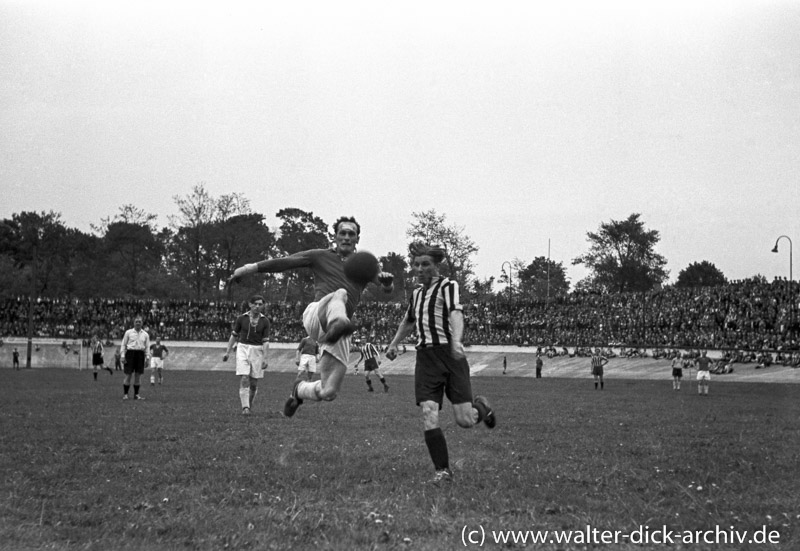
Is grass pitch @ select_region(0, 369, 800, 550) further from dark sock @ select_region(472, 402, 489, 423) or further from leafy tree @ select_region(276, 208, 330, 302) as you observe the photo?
leafy tree @ select_region(276, 208, 330, 302)

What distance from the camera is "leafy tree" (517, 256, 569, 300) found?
103500 mm

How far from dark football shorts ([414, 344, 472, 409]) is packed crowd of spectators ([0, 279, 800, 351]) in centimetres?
3533

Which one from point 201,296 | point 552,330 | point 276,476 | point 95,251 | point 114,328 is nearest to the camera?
point 276,476

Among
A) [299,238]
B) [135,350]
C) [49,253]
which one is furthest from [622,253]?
[135,350]

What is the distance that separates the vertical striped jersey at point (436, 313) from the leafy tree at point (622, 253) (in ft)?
322

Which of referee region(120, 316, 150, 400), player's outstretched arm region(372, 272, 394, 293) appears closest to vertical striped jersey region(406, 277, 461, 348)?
player's outstretched arm region(372, 272, 394, 293)

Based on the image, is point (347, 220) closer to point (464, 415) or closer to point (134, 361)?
point (464, 415)

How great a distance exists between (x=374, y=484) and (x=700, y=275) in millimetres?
110428

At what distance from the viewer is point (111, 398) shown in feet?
75.5

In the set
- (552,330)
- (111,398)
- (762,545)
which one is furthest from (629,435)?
(552,330)

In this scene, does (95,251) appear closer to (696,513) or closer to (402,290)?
(402,290)

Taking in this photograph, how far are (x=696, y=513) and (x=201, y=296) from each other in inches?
3119

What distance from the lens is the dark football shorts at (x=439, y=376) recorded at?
9203 millimetres

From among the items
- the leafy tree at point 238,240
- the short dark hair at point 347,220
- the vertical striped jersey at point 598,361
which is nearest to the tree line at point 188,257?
the leafy tree at point 238,240
